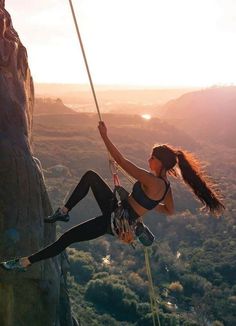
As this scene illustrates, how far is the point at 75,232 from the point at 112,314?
43.6 metres

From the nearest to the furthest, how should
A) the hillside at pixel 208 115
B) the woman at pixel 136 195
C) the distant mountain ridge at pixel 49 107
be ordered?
the woman at pixel 136 195
the distant mountain ridge at pixel 49 107
the hillside at pixel 208 115

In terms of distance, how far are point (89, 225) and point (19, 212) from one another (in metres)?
2.90

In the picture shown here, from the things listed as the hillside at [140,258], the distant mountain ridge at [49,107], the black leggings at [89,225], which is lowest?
the hillside at [140,258]

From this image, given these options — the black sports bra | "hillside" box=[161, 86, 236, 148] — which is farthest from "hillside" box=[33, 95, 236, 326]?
"hillside" box=[161, 86, 236, 148]

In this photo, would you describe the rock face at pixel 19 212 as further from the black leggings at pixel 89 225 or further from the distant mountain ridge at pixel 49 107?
the distant mountain ridge at pixel 49 107

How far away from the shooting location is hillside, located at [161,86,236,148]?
531 feet

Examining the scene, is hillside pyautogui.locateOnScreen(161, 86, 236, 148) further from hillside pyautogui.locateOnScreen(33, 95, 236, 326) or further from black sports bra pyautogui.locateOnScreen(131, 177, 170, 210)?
black sports bra pyautogui.locateOnScreen(131, 177, 170, 210)

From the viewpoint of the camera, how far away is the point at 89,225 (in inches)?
312

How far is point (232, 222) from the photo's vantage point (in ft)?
272

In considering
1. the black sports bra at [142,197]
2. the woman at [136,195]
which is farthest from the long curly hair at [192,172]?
the black sports bra at [142,197]

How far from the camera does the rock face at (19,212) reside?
1019cm

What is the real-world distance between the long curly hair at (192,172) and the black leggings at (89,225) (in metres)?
1.10

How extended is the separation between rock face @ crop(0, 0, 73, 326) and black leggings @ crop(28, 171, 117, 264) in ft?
7.46

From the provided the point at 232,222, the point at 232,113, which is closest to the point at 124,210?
the point at 232,222
